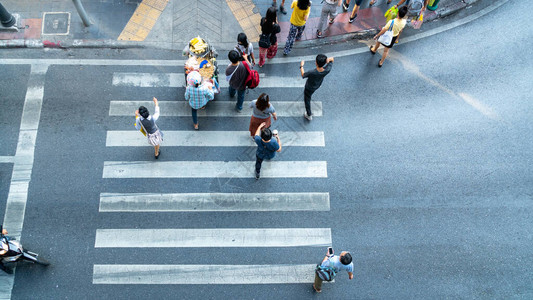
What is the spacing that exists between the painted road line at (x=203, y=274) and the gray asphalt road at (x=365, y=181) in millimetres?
115

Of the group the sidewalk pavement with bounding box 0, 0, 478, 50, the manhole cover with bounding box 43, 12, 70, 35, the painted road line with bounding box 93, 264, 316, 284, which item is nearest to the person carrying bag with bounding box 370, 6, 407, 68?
the sidewalk pavement with bounding box 0, 0, 478, 50

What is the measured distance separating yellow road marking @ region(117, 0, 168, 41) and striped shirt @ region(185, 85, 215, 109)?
3.03m

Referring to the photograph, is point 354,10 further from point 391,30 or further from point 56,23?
point 56,23

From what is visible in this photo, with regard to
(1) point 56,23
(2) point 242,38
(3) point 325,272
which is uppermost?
(1) point 56,23

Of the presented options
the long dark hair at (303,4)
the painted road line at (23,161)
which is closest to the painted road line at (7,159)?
the painted road line at (23,161)

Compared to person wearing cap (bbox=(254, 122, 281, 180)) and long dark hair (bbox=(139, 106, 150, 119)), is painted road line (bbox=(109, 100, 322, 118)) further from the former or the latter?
long dark hair (bbox=(139, 106, 150, 119))

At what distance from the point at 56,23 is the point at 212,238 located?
6922 millimetres

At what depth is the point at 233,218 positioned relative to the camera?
852cm

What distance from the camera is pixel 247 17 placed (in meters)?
10.8

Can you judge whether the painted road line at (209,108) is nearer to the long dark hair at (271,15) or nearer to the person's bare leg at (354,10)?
the long dark hair at (271,15)

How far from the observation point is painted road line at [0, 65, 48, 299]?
325 inches

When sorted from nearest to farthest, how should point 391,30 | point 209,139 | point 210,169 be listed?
point 210,169, point 209,139, point 391,30

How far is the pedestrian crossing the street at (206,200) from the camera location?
8.07 meters

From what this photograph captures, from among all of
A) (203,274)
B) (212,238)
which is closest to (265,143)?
(212,238)
